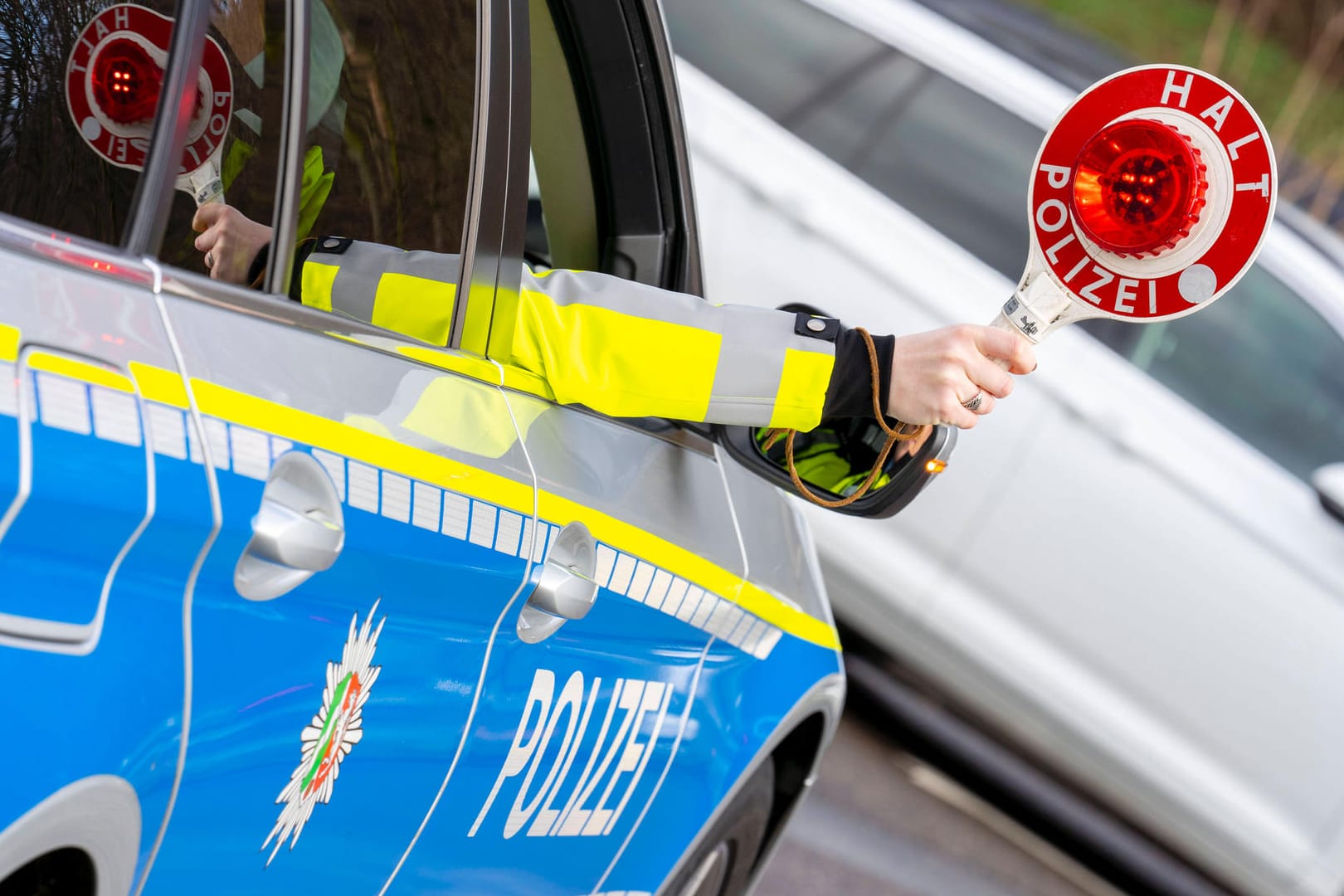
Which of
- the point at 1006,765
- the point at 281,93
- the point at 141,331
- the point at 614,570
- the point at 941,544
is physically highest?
the point at 281,93

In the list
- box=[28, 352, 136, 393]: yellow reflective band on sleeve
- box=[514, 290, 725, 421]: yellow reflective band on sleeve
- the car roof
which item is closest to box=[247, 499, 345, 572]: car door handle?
box=[28, 352, 136, 393]: yellow reflective band on sleeve

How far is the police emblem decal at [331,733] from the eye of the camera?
3.79 ft

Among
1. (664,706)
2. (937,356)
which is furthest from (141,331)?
(664,706)

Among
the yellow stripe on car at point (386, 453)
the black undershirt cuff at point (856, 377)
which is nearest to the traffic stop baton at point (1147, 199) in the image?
the black undershirt cuff at point (856, 377)

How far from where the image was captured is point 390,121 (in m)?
1.38

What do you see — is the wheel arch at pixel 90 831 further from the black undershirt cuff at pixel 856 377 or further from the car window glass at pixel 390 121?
the black undershirt cuff at pixel 856 377

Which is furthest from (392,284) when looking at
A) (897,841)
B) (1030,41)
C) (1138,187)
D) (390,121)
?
(1030,41)

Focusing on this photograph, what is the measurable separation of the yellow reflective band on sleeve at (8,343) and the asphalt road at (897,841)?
2427mm

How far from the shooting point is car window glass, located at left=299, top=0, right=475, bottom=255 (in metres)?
1.27

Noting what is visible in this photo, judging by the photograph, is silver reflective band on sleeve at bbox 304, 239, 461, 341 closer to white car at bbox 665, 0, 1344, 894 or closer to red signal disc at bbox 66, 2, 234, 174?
red signal disc at bbox 66, 2, 234, 174

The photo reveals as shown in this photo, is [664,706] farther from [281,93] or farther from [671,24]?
[671,24]

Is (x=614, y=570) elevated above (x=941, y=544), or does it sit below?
above

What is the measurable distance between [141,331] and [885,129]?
2.99 meters

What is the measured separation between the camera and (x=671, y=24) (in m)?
3.83
